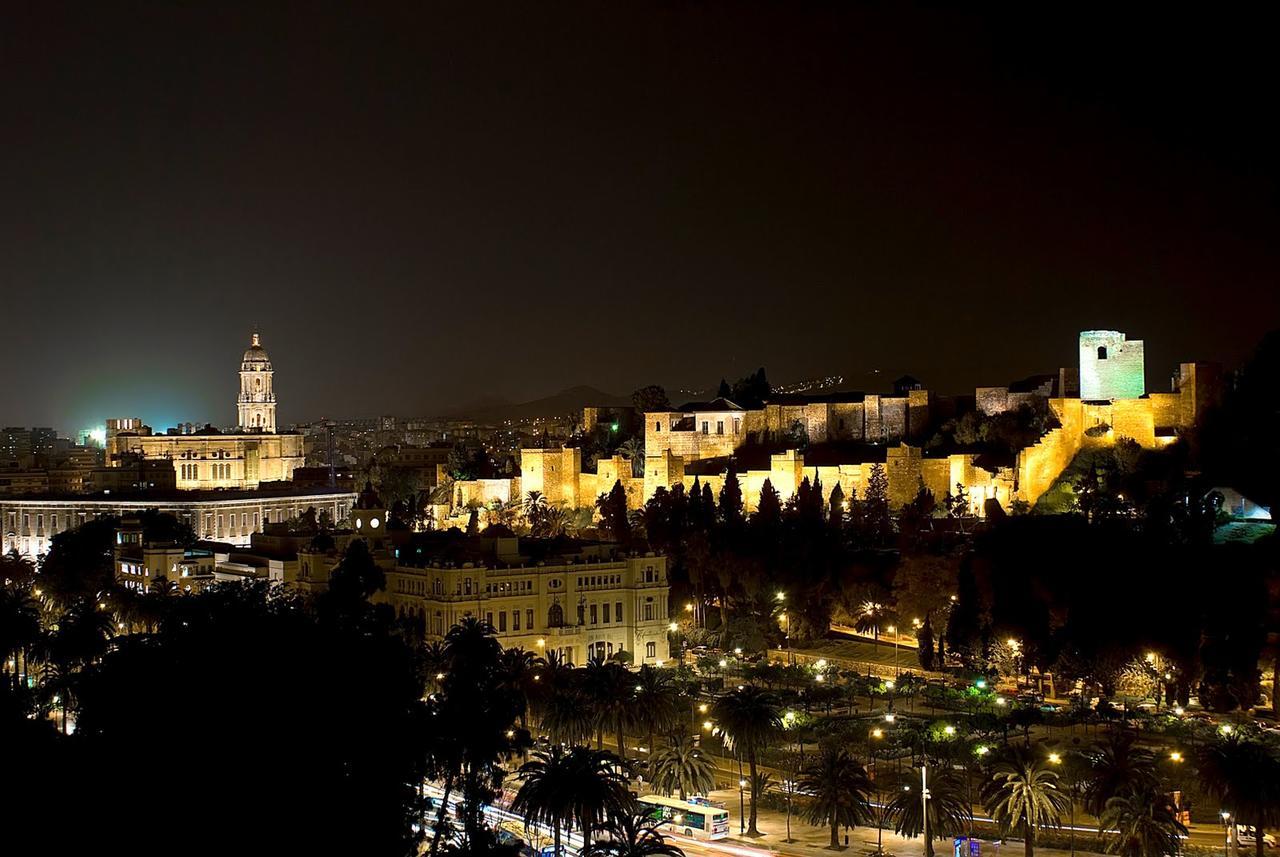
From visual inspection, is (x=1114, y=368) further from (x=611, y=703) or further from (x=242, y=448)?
(x=242, y=448)

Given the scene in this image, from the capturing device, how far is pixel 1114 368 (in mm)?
62188

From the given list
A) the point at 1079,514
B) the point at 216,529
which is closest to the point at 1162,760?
the point at 1079,514

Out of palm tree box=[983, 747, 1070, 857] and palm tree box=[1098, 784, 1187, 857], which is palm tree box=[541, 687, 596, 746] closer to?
Answer: palm tree box=[983, 747, 1070, 857]

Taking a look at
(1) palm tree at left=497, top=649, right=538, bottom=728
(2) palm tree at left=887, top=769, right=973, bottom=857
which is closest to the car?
(2) palm tree at left=887, top=769, right=973, bottom=857

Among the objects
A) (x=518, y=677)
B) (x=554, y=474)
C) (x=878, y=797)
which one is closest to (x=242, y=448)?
(x=554, y=474)

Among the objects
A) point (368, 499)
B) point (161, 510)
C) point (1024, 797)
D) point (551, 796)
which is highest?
point (368, 499)

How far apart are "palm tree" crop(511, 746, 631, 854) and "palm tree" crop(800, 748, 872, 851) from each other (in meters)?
3.61

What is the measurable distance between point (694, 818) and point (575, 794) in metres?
3.24

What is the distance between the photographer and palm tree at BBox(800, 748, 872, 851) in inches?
1086

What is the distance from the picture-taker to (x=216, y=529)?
93.2 m

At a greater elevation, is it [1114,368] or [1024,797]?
[1114,368]

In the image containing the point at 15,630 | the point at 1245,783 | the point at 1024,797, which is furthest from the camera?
the point at 15,630

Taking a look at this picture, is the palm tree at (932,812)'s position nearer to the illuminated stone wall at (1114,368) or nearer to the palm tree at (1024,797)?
the palm tree at (1024,797)

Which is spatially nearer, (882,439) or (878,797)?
(878,797)
